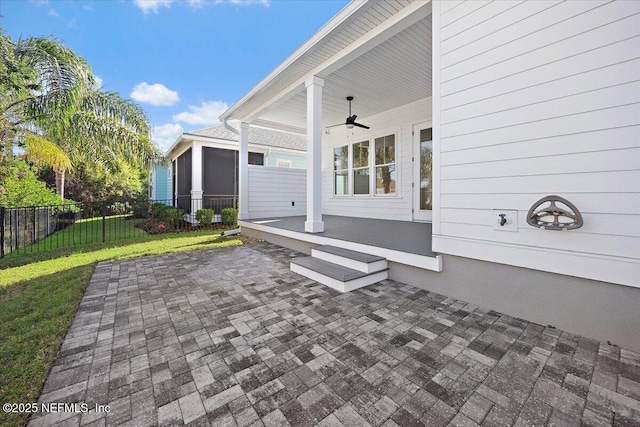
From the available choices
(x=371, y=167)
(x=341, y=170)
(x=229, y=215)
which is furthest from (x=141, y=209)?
(x=371, y=167)

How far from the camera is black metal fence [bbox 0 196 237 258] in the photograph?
17.6 feet

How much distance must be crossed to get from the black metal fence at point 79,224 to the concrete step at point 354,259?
5.65m

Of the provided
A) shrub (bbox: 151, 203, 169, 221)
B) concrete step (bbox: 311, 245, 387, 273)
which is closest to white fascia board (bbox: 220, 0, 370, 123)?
concrete step (bbox: 311, 245, 387, 273)

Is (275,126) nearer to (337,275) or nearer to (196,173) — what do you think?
(196,173)

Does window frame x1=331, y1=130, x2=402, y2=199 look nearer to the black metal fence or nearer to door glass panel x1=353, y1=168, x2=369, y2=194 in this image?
door glass panel x1=353, y1=168, x2=369, y2=194

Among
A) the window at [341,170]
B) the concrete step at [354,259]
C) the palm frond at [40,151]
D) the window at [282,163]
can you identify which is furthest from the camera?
the window at [282,163]

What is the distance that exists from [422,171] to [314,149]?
8.83 ft

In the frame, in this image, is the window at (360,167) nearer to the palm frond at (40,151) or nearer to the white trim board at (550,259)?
the white trim board at (550,259)

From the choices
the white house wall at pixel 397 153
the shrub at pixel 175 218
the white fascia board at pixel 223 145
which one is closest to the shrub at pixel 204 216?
the shrub at pixel 175 218

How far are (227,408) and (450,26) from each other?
3.77m

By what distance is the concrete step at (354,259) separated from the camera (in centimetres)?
320

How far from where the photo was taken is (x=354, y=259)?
3301 mm

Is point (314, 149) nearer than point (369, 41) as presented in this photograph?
No

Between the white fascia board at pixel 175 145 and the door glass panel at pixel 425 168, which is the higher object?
the white fascia board at pixel 175 145
